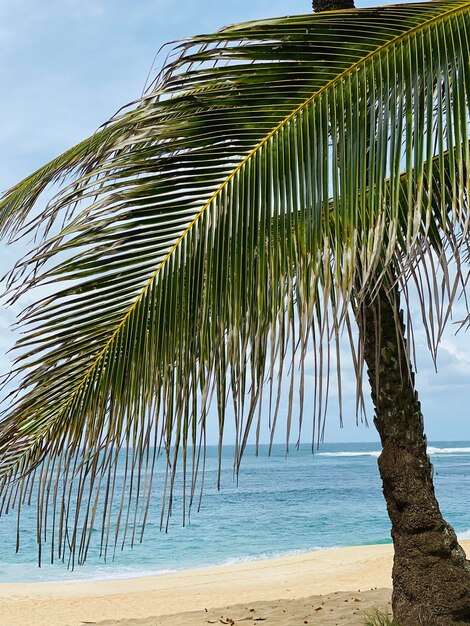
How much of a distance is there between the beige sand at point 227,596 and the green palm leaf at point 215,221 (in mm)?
4566

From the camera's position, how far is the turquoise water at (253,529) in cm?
2164

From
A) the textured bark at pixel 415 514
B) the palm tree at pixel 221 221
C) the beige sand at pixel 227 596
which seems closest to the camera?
the palm tree at pixel 221 221

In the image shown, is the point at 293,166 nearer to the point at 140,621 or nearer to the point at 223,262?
the point at 223,262

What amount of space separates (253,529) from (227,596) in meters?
19.5

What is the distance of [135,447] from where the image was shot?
2119 mm

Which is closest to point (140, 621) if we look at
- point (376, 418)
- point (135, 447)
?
point (376, 418)

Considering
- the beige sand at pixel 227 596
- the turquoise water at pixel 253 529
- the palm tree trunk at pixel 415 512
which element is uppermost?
the palm tree trunk at pixel 415 512

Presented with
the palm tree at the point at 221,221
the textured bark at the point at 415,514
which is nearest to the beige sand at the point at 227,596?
the textured bark at the point at 415,514

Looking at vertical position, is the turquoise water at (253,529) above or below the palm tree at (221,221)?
below

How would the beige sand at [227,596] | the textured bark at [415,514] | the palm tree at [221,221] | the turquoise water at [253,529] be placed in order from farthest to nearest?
the turquoise water at [253,529], the beige sand at [227,596], the textured bark at [415,514], the palm tree at [221,221]

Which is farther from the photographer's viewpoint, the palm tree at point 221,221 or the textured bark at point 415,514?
the textured bark at point 415,514

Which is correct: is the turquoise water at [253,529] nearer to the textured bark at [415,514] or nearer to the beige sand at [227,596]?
the beige sand at [227,596]

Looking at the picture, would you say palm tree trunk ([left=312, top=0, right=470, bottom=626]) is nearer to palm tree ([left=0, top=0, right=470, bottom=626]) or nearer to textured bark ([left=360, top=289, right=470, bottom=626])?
textured bark ([left=360, top=289, right=470, bottom=626])

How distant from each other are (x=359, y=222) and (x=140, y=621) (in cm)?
633
